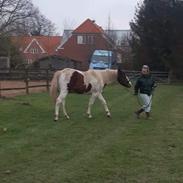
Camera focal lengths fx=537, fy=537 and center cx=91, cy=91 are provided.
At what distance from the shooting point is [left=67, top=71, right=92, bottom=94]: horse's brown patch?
51.8 feet

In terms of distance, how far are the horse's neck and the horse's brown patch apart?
100cm

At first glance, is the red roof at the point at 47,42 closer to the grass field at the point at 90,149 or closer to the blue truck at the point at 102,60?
the blue truck at the point at 102,60

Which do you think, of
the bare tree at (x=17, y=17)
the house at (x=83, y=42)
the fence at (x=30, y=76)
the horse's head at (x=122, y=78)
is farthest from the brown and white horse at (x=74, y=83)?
the house at (x=83, y=42)

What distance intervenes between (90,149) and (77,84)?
600 cm

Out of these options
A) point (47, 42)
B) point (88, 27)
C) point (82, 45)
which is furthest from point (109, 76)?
point (47, 42)

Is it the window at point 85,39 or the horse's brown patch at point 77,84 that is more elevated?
the horse's brown patch at point 77,84

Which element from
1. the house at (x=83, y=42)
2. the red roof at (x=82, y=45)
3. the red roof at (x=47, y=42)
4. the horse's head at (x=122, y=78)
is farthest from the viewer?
the red roof at (x=47, y=42)

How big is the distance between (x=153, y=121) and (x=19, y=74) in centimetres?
2336

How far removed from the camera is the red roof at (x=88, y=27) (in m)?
88.7

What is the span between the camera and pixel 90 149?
10.0 m

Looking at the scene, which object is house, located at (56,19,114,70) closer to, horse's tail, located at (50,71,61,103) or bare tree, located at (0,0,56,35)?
bare tree, located at (0,0,56,35)

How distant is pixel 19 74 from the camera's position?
37.4 metres

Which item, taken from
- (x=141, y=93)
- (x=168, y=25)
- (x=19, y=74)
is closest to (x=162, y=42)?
(x=168, y=25)

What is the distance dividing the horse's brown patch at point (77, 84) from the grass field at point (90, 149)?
32.7 inches
